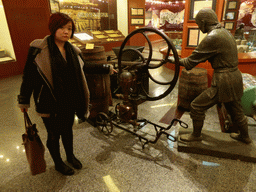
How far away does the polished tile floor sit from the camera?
1.99 m

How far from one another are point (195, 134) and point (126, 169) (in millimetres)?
1086

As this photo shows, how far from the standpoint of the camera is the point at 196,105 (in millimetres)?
2346

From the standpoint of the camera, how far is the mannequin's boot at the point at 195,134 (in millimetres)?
2449

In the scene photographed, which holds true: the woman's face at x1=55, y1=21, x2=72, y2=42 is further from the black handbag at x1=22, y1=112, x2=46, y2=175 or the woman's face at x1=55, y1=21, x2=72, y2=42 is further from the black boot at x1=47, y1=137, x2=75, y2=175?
the black boot at x1=47, y1=137, x2=75, y2=175

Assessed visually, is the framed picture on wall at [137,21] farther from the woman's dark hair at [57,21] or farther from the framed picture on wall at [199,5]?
the woman's dark hair at [57,21]

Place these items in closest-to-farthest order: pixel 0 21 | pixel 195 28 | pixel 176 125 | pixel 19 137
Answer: pixel 19 137, pixel 176 125, pixel 195 28, pixel 0 21

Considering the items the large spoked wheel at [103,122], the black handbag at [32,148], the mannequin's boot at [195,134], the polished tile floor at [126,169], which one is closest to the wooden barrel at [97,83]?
the large spoked wheel at [103,122]

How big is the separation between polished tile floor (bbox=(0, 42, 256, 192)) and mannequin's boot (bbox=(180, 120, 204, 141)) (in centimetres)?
21

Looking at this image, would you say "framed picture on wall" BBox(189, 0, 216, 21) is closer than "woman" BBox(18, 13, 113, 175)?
No

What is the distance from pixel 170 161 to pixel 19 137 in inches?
97.0

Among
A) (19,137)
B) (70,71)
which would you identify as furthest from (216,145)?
(19,137)

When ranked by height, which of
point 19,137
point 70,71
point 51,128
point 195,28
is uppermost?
point 195,28

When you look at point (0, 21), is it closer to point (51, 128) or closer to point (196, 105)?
point (51, 128)

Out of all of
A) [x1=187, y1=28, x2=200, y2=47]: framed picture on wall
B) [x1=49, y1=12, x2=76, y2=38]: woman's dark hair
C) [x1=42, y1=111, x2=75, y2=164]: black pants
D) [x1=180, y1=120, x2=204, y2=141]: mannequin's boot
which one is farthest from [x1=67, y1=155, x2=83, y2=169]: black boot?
[x1=187, y1=28, x2=200, y2=47]: framed picture on wall
